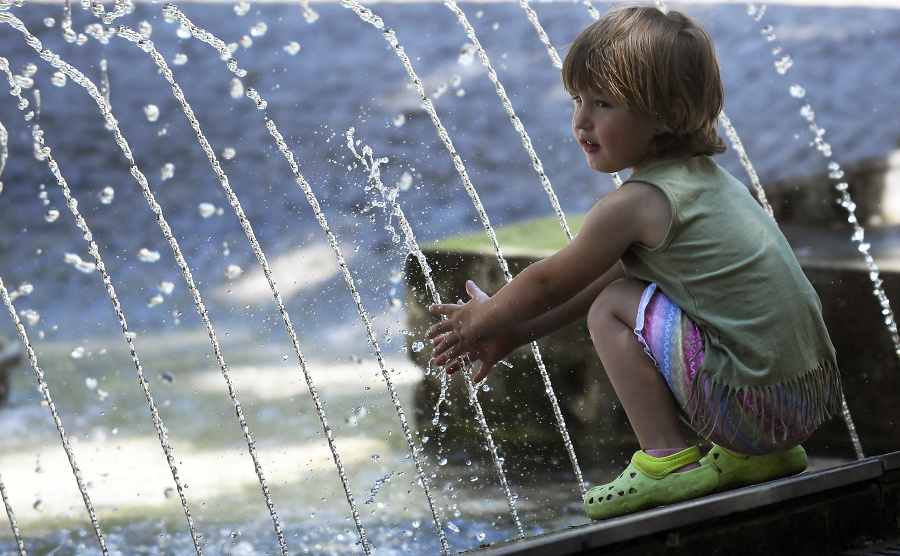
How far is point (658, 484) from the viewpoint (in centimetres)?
99

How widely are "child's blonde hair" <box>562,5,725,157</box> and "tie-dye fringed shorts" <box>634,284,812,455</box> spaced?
20cm

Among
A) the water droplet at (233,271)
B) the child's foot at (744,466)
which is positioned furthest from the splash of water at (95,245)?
the water droplet at (233,271)

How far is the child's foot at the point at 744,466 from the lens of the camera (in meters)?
1.03

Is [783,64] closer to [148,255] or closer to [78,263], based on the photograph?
[148,255]

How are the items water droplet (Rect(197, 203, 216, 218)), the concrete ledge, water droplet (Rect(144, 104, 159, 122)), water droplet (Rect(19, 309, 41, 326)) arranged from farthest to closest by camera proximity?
water droplet (Rect(144, 104, 159, 122)), water droplet (Rect(197, 203, 216, 218)), water droplet (Rect(19, 309, 41, 326)), the concrete ledge

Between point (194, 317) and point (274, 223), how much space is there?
928 mm

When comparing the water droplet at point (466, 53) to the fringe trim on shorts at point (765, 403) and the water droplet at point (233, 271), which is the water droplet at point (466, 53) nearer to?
the water droplet at point (233, 271)

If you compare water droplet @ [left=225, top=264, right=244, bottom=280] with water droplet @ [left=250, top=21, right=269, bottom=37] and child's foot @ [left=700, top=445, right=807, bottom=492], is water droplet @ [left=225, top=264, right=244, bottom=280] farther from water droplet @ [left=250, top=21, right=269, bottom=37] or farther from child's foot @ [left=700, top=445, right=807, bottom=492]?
child's foot @ [left=700, top=445, right=807, bottom=492]

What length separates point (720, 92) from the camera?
3.48 ft

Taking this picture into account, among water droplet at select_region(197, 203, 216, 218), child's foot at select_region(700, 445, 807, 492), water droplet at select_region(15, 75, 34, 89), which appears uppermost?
water droplet at select_region(15, 75, 34, 89)

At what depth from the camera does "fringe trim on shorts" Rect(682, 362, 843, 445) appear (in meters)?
0.98

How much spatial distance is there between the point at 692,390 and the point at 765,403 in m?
0.07

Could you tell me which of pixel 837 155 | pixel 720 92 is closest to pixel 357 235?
pixel 837 155

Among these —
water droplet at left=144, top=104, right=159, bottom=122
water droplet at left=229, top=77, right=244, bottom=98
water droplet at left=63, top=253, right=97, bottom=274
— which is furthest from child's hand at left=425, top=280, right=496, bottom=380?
water droplet at left=229, top=77, right=244, bottom=98
